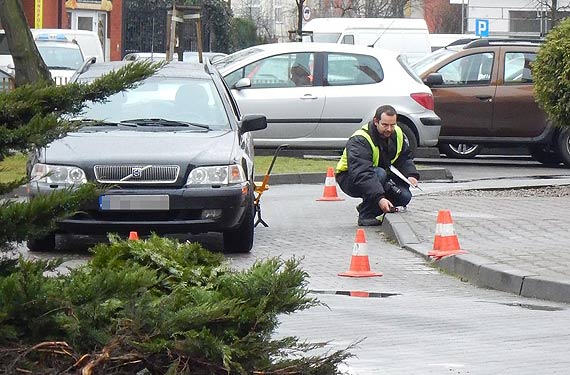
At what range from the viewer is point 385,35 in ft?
114

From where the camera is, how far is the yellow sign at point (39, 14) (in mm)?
45525

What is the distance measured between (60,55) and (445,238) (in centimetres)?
2060

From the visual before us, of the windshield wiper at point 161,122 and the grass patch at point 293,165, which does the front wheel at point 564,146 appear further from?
the windshield wiper at point 161,122

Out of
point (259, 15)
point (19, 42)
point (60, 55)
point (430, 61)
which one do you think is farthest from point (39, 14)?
point (19, 42)

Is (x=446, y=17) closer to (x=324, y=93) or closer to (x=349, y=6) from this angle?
(x=349, y=6)

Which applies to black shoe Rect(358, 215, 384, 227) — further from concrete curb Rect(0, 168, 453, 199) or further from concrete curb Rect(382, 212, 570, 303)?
concrete curb Rect(0, 168, 453, 199)

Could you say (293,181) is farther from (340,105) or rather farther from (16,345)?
(16,345)

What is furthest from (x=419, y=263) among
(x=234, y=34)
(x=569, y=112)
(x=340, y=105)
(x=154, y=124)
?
(x=234, y=34)

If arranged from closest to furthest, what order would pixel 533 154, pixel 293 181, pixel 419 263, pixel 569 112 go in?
Answer: 1. pixel 419 263
2. pixel 569 112
3. pixel 293 181
4. pixel 533 154

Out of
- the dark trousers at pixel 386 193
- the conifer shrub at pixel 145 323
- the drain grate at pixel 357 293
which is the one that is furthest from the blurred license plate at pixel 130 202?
the conifer shrub at pixel 145 323

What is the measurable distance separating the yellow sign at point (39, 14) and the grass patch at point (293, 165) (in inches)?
1081

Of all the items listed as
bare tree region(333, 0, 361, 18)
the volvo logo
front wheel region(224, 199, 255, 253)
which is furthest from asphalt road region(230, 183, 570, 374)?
bare tree region(333, 0, 361, 18)

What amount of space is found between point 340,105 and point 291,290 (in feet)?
49.4

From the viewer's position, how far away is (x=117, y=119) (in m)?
11.2
